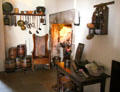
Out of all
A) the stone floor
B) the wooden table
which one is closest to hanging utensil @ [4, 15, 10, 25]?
the stone floor

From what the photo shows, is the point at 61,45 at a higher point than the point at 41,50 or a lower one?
higher

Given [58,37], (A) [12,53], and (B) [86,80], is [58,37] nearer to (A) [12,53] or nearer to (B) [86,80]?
(A) [12,53]

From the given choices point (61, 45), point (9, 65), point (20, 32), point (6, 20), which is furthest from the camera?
point (20, 32)

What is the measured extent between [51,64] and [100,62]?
8.31ft

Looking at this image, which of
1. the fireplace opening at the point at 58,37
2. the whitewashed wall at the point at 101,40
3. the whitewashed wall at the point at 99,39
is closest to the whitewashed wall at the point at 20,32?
the fireplace opening at the point at 58,37

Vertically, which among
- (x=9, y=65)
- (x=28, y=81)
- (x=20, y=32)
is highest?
(x=20, y=32)

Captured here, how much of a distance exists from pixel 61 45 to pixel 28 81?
4.21 ft

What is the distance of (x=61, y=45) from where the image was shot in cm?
271

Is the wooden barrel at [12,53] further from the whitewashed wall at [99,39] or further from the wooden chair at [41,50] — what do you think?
the whitewashed wall at [99,39]

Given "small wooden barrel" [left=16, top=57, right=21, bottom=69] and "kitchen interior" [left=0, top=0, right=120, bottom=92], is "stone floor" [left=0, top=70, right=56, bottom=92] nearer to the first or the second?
"kitchen interior" [left=0, top=0, right=120, bottom=92]

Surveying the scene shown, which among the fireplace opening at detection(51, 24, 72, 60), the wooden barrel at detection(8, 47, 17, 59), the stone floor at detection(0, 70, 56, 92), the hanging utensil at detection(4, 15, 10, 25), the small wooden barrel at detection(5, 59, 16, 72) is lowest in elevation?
the stone floor at detection(0, 70, 56, 92)

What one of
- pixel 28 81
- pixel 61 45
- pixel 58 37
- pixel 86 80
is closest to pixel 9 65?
pixel 28 81

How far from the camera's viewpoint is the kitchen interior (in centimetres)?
179

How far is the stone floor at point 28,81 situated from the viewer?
2.79m
